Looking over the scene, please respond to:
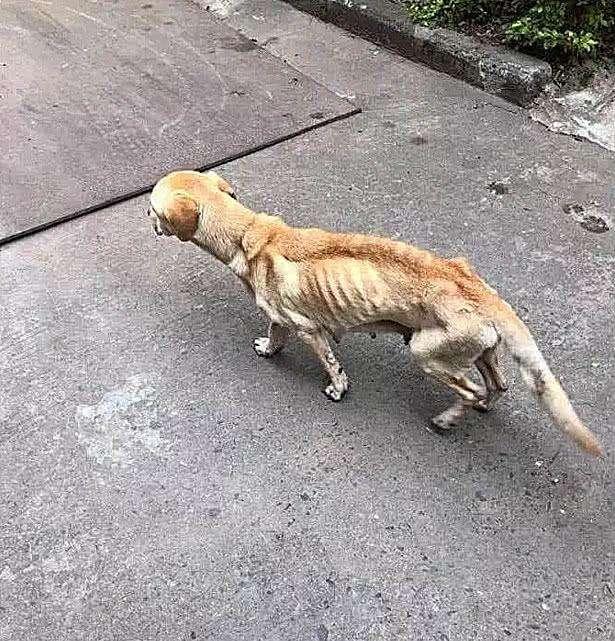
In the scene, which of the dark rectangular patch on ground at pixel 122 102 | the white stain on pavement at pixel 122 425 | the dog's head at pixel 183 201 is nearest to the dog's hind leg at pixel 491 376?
the dog's head at pixel 183 201

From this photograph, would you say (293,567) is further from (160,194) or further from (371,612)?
(160,194)

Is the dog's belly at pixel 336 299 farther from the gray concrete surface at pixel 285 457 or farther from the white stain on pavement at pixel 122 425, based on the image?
the white stain on pavement at pixel 122 425

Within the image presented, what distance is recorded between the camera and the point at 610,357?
3.09m

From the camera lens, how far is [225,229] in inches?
107

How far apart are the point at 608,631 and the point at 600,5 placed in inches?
157

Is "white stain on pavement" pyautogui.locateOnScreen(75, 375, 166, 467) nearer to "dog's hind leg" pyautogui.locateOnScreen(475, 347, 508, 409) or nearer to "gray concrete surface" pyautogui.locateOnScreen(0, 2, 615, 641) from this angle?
"gray concrete surface" pyautogui.locateOnScreen(0, 2, 615, 641)

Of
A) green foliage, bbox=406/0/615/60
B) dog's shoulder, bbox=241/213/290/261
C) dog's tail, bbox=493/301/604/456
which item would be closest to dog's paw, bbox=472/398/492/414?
dog's tail, bbox=493/301/604/456

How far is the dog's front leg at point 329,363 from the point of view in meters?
2.82

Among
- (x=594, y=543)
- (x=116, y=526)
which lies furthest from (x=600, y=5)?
(x=116, y=526)

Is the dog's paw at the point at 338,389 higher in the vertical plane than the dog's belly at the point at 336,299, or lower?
lower

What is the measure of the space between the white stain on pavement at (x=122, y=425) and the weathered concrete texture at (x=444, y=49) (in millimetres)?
3280

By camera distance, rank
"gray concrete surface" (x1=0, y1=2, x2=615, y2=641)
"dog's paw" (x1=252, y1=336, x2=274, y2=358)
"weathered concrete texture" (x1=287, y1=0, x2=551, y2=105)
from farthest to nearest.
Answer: "weathered concrete texture" (x1=287, y1=0, x2=551, y2=105) → "dog's paw" (x1=252, y1=336, x2=274, y2=358) → "gray concrete surface" (x1=0, y1=2, x2=615, y2=641)

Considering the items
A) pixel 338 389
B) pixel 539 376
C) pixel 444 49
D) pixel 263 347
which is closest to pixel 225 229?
pixel 263 347

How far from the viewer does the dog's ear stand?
8.75 ft
